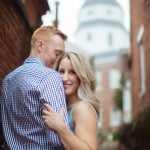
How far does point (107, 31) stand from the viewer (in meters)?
79.2

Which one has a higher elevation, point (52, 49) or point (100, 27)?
point (52, 49)

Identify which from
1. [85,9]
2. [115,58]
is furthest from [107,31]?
[115,58]

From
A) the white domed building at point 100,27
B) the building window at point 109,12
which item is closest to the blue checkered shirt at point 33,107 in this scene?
the white domed building at point 100,27

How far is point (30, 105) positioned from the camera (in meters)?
3.04

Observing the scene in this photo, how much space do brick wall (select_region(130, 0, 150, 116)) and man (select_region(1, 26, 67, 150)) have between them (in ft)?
34.0

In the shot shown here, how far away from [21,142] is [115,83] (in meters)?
54.6

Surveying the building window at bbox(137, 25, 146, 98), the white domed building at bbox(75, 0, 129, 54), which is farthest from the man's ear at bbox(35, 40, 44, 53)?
the white domed building at bbox(75, 0, 129, 54)

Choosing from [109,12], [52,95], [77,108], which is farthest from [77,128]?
[109,12]

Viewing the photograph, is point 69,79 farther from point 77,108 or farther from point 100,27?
point 100,27

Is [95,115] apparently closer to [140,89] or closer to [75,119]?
[75,119]

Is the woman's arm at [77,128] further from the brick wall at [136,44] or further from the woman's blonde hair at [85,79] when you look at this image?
the brick wall at [136,44]

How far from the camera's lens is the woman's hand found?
2986mm

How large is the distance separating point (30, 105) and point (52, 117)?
0.53 feet

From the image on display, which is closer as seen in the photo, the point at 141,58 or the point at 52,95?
the point at 52,95
